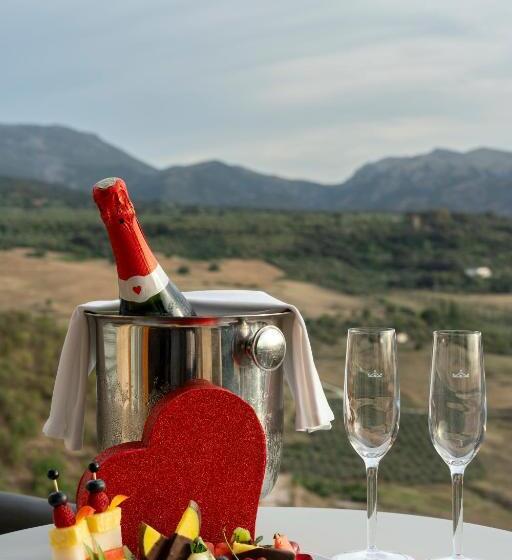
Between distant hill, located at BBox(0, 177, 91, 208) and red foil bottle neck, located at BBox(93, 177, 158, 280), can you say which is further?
distant hill, located at BBox(0, 177, 91, 208)

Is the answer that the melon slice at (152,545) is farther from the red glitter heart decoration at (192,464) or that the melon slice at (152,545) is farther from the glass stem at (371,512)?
the glass stem at (371,512)

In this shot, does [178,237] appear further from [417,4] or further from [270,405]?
[270,405]

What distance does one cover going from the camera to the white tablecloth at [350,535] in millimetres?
1212

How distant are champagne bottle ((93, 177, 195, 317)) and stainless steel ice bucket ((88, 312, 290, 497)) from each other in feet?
0.33

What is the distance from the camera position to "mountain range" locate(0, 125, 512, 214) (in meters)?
8.84

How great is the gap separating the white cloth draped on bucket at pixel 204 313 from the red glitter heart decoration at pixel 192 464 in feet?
0.64

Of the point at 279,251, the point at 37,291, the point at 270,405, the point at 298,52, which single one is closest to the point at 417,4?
the point at 298,52

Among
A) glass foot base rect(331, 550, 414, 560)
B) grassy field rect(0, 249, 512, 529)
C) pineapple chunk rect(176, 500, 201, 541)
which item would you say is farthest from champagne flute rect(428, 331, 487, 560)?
grassy field rect(0, 249, 512, 529)

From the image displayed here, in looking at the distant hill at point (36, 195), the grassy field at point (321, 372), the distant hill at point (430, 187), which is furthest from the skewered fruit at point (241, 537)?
the distant hill at point (430, 187)

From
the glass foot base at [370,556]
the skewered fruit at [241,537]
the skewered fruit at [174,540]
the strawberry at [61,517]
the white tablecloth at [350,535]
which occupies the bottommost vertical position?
the white tablecloth at [350,535]

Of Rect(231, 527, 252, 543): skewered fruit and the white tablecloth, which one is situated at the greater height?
Rect(231, 527, 252, 543): skewered fruit

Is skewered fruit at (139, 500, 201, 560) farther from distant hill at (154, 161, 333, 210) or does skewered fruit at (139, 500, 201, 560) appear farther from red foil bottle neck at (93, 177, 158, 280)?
distant hill at (154, 161, 333, 210)

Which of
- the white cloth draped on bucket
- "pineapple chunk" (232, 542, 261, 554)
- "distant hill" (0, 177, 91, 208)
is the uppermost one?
"distant hill" (0, 177, 91, 208)

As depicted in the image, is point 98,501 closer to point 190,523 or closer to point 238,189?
point 190,523
